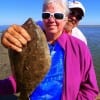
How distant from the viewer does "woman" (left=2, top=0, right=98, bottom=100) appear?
4.71 metres

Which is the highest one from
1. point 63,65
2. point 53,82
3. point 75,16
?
point 75,16

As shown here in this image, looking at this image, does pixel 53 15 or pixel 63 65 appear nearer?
pixel 53 15

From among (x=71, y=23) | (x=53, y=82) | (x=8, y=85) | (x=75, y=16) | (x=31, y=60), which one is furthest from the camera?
(x=75, y=16)

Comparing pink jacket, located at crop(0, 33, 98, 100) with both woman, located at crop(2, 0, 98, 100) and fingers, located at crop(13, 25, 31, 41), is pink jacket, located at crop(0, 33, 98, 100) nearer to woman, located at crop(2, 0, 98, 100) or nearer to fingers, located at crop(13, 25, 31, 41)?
woman, located at crop(2, 0, 98, 100)

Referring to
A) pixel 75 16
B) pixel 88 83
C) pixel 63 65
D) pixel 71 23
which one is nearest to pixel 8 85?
pixel 63 65

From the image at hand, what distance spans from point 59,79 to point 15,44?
128 centimetres

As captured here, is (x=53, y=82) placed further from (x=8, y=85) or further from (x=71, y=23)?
(x=71, y=23)

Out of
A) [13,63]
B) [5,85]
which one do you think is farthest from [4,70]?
[13,63]

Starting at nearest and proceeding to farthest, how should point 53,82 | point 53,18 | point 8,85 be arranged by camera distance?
point 53,18
point 53,82
point 8,85

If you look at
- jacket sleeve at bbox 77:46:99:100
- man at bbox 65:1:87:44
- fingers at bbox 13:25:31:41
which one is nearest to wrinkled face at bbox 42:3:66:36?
jacket sleeve at bbox 77:46:99:100

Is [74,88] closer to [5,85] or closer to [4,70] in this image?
[5,85]

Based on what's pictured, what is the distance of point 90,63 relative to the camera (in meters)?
4.97

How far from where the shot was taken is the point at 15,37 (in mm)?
3738

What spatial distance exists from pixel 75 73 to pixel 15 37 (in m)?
1.39
